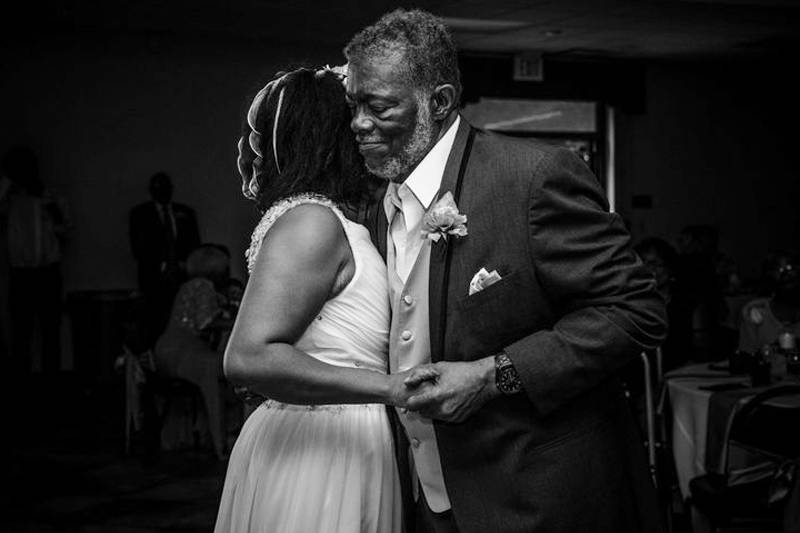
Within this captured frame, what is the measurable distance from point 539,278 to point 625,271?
0.15m

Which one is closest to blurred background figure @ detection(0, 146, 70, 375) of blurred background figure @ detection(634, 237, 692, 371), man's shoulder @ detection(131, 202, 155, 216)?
man's shoulder @ detection(131, 202, 155, 216)

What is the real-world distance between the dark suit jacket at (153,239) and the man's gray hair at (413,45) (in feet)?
25.0

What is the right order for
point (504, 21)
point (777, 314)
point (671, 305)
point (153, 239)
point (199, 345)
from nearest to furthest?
point (777, 314), point (671, 305), point (199, 345), point (153, 239), point (504, 21)

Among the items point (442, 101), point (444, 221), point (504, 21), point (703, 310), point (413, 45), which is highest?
point (504, 21)

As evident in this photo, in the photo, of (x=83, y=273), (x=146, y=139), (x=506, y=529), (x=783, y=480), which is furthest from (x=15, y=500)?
(x=146, y=139)

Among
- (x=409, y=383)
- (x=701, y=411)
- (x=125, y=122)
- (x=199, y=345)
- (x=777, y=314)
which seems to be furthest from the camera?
(x=125, y=122)

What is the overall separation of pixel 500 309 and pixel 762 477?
8.52 ft

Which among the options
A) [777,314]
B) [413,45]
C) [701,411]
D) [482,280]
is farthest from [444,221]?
[777,314]

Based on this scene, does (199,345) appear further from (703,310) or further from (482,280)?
(482,280)

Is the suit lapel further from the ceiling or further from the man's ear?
the ceiling

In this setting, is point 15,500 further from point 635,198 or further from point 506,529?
point 635,198

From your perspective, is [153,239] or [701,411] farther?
[153,239]

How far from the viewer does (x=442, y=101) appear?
1.94 metres

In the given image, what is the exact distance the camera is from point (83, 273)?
10.0 meters
